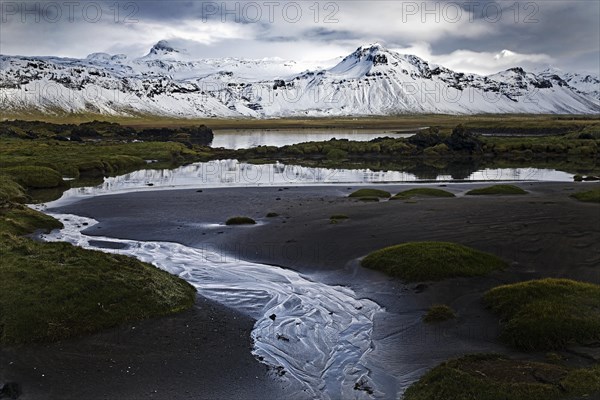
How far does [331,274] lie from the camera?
1008 inches

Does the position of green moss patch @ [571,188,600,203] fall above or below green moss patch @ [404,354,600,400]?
above

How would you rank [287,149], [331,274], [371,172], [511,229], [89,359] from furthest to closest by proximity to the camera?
[287,149], [371,172], [511,229], [331,274], [89,359]

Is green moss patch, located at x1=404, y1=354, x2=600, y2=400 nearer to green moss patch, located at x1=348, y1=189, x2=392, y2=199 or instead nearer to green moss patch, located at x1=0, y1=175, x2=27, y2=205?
green moss patch, located at x1=348, y1=189, x2=392, y2=199

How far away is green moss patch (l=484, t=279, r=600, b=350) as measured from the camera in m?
16.1

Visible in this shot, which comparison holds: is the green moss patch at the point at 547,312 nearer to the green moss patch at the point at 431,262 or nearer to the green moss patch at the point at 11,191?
the green moss patch at the point at 431,262

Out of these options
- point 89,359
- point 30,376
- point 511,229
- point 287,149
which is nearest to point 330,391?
point 89,359

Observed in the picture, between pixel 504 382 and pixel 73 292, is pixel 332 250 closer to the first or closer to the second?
pixel 73 292

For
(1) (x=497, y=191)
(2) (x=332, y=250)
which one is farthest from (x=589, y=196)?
(2) (x=332, y=250)

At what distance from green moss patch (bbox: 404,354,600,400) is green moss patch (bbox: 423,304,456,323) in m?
4.56

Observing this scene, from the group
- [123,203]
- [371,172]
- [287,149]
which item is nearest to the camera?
[123,203]

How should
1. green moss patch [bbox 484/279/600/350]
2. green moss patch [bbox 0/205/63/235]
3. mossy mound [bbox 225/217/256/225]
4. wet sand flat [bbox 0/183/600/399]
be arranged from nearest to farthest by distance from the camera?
wet sand flat [bbox 0/183/600/399], green moss patch [bbox 484/279/600/350], green moss patch [bbox 0/205/63/235], mossy mound [bbox 225/217/256/225]

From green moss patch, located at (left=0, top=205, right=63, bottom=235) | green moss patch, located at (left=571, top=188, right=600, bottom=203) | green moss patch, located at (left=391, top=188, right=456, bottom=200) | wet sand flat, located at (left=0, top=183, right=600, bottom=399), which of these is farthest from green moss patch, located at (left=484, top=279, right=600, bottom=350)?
green moss patch, located at (left=391, top=188, right=456, bottom=200)

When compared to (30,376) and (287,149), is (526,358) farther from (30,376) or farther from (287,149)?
(287,149)

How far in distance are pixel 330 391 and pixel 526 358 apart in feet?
18.1
